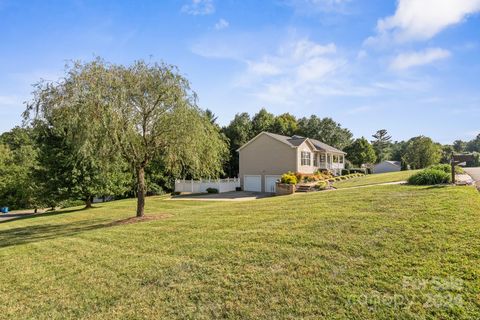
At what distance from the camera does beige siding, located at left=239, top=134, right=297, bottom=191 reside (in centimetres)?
2928

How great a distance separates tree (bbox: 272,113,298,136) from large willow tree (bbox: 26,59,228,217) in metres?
35.6

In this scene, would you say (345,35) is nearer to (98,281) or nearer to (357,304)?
(357,304)

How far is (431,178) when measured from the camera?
11.8 meters

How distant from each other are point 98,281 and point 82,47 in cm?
1047

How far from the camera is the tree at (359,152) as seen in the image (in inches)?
2111

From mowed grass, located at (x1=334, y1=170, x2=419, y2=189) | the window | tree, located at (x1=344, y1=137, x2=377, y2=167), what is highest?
tree, located at (x1=344, y1=137, x2=377, y2=167)

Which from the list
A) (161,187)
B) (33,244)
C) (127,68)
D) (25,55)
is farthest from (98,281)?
(161,187)

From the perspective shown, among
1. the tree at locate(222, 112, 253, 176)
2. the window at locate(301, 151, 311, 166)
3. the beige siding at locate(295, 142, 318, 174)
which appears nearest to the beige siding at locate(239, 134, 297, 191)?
the beige siding at locate(295, 142, 318, 174)

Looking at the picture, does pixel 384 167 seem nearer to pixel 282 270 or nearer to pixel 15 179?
pixel 15 179

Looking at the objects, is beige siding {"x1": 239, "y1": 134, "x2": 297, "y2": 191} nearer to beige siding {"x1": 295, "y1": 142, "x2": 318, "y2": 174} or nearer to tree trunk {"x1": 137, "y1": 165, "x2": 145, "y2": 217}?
beige siding {"x1": 295, "y1": 142, "x2": 318, "y2": 174}

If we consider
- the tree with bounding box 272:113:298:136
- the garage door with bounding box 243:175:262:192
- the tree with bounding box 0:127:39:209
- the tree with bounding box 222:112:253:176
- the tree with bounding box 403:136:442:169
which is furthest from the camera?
the tree with bounding box 403:136:442:169

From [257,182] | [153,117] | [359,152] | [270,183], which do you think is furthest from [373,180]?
[359,152]

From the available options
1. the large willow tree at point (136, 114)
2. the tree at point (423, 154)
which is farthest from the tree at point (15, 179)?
the tree at point (423, 154)

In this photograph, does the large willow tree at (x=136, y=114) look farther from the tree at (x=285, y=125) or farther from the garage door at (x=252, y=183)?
the tree at (x=285, y=125)
